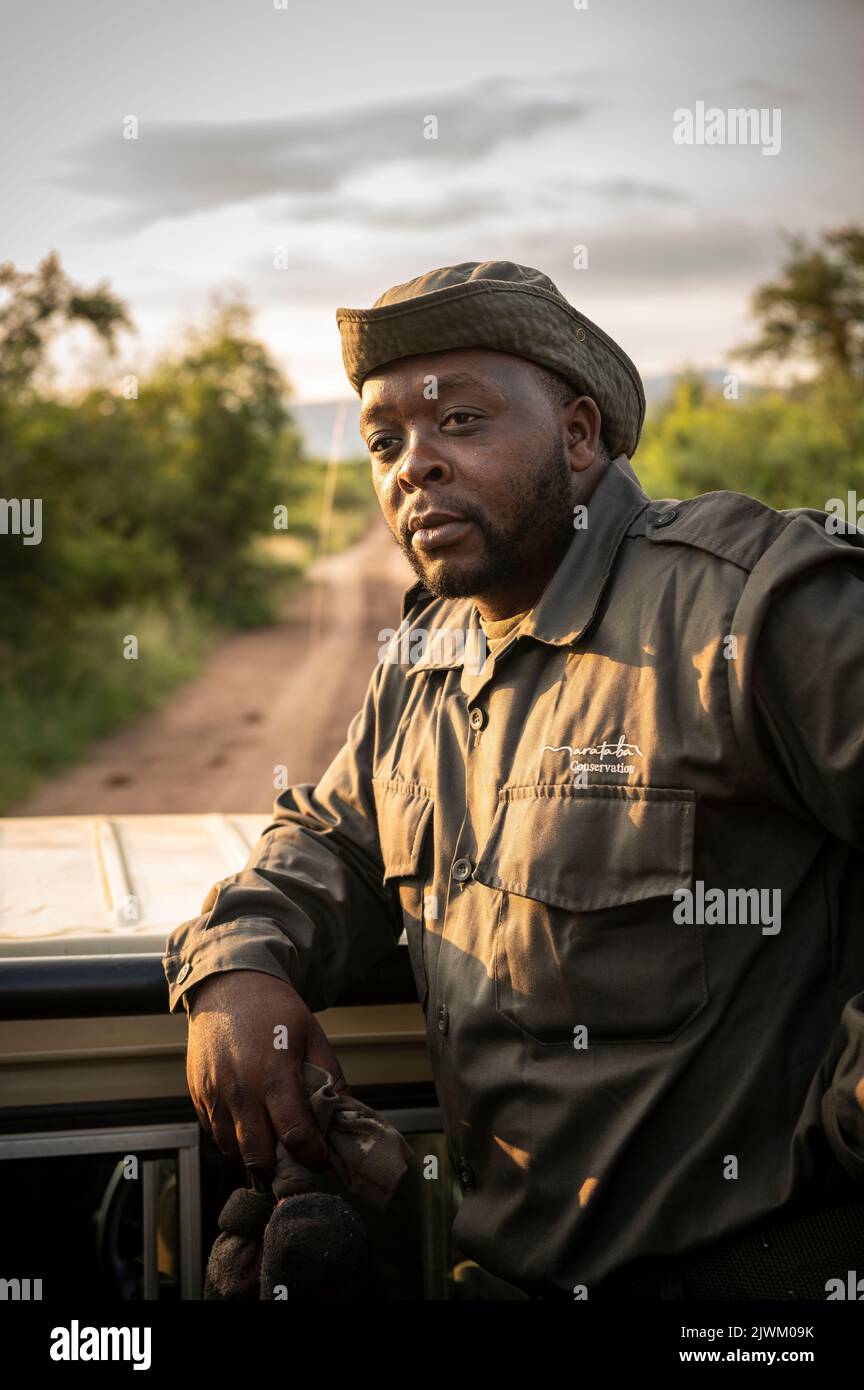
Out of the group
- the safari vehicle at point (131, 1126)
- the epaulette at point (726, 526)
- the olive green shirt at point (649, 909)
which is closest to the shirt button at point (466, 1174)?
the olive green shirt at point (649, 909)

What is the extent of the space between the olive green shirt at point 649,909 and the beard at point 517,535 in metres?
0.05

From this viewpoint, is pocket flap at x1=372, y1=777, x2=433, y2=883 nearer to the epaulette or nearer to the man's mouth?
the man's mouth

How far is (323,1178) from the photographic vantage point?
1.93 metres

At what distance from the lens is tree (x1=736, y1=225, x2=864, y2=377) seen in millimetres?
21766

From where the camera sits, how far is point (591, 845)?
6.30ft

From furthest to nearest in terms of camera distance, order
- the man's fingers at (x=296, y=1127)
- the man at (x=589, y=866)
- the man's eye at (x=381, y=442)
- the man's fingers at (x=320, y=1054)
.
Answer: the man's eye at (x=381, y=442)
the man's fingers at (x=320, y=1054)
the man's fingers at (x=296, y=1127)
the man at (x=589, y=866)

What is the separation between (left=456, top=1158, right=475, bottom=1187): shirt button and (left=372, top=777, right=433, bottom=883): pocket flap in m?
0.44

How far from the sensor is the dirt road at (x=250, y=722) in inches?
716

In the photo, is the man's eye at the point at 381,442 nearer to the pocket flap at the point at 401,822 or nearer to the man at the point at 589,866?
the man at the point at 589,866

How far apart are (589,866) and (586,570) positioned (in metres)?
0.45

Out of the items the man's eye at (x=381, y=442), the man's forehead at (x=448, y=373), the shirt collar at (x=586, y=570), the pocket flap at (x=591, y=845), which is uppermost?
the man's forehead at (x=448, y=373)

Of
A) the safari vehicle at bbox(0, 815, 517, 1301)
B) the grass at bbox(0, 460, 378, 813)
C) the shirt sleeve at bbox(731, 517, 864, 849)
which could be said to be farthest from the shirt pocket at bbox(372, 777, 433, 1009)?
the grass at bbox(0, 460, 378, 813)

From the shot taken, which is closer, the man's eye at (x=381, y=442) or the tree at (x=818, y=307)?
the man's eye at (x=381, y=442)
